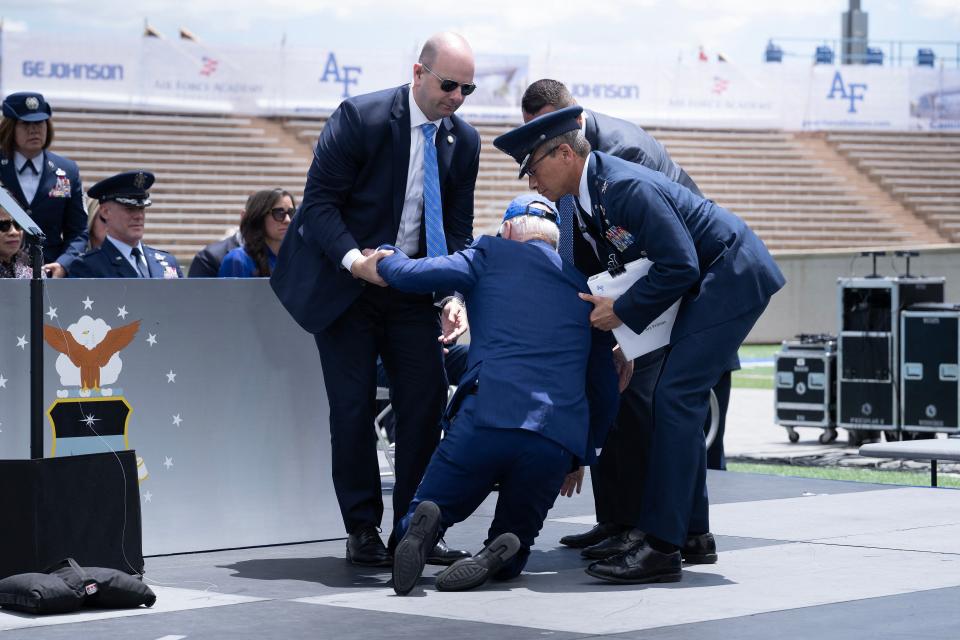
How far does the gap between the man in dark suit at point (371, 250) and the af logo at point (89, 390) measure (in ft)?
1.95

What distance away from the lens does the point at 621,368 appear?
5078 millimetres

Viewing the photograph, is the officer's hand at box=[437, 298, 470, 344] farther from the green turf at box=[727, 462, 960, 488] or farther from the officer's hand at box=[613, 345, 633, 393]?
the green turf at box=[727, 462, 960, 488]

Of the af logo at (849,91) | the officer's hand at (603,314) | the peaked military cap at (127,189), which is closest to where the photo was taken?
the officer's hand at (603,314)

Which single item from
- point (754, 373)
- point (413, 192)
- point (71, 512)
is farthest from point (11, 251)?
point (754, 373)

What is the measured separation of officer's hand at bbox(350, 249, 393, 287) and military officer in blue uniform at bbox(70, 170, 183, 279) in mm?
1627

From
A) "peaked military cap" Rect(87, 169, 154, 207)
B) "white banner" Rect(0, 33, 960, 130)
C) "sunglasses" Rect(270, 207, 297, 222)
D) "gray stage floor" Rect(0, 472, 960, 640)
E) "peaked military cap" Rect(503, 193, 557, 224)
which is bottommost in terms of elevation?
"gray stage floor" Rect(0, 472, 960, 640)

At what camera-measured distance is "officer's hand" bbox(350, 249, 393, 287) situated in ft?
16.1

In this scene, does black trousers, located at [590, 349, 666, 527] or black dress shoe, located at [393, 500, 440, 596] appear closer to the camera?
black dress shoe, located at [393, 500, 440, 596]

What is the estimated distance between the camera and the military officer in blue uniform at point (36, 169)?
707 centimetres

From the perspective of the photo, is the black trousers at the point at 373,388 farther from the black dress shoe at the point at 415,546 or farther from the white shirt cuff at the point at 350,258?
the black dress shoe at the point at 415,546

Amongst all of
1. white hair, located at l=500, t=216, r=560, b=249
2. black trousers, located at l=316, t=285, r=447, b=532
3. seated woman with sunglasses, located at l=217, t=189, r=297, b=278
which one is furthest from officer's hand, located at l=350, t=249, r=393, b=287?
seated woman with sunglasses, located at l=217, t=189, r=297, b=278

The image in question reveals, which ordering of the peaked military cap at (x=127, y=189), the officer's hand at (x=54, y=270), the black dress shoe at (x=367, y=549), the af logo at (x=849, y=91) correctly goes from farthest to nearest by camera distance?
1. the af logo at (x=849, y=91)
2. the officer's hand at (x=54, y=270)
3. the peaked military cap at (x=127, y=189)
4. the black dress shoe at (x=367, y=549)

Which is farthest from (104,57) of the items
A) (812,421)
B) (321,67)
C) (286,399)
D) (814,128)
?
(286,399)

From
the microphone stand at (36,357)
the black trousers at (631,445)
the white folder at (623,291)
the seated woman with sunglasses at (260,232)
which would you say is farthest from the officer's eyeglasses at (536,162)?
the seated woman with sunglasses at (260,232)
